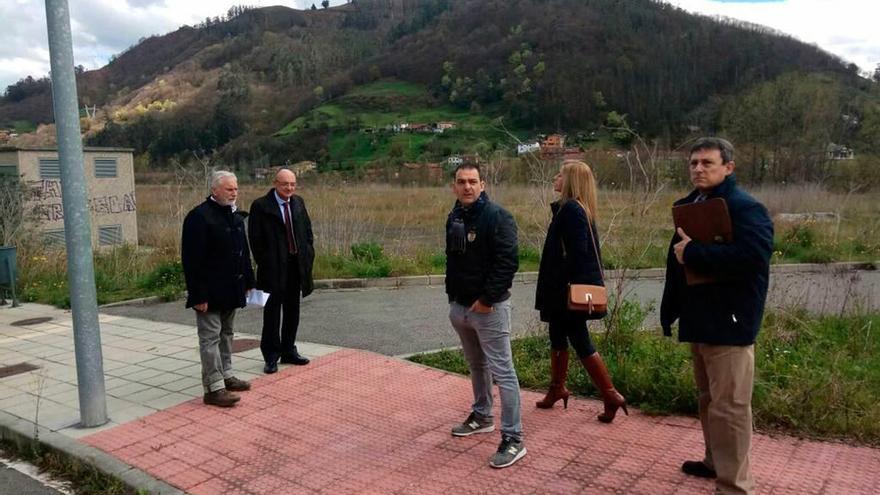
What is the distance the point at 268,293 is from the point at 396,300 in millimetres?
4552

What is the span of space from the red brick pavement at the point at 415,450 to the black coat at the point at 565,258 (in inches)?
37.0

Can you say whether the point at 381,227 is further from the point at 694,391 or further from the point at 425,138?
the point at 425,138

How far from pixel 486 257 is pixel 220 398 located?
2692 mm

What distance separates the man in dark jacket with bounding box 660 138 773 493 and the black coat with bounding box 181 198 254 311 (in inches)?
139

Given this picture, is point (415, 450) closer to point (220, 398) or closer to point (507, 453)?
point (507, 453)

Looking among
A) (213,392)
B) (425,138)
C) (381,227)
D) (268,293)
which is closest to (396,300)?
(268,293)

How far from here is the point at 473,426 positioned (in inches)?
181

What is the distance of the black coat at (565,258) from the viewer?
448cm

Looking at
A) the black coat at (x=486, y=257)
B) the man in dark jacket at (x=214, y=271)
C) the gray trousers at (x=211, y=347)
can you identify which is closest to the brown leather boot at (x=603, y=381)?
the black coat at (x=486, y=257)

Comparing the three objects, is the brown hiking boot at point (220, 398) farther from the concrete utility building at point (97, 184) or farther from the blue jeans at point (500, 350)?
the concrete utility building at point (97, 184)

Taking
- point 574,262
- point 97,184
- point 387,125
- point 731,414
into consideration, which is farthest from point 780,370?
point 387,125

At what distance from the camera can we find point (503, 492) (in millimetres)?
3746

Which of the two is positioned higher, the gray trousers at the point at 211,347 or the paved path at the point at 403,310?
the gray trousers at the point at 211,347

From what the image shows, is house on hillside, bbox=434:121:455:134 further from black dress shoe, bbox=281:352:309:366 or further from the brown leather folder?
the brown leather folder
